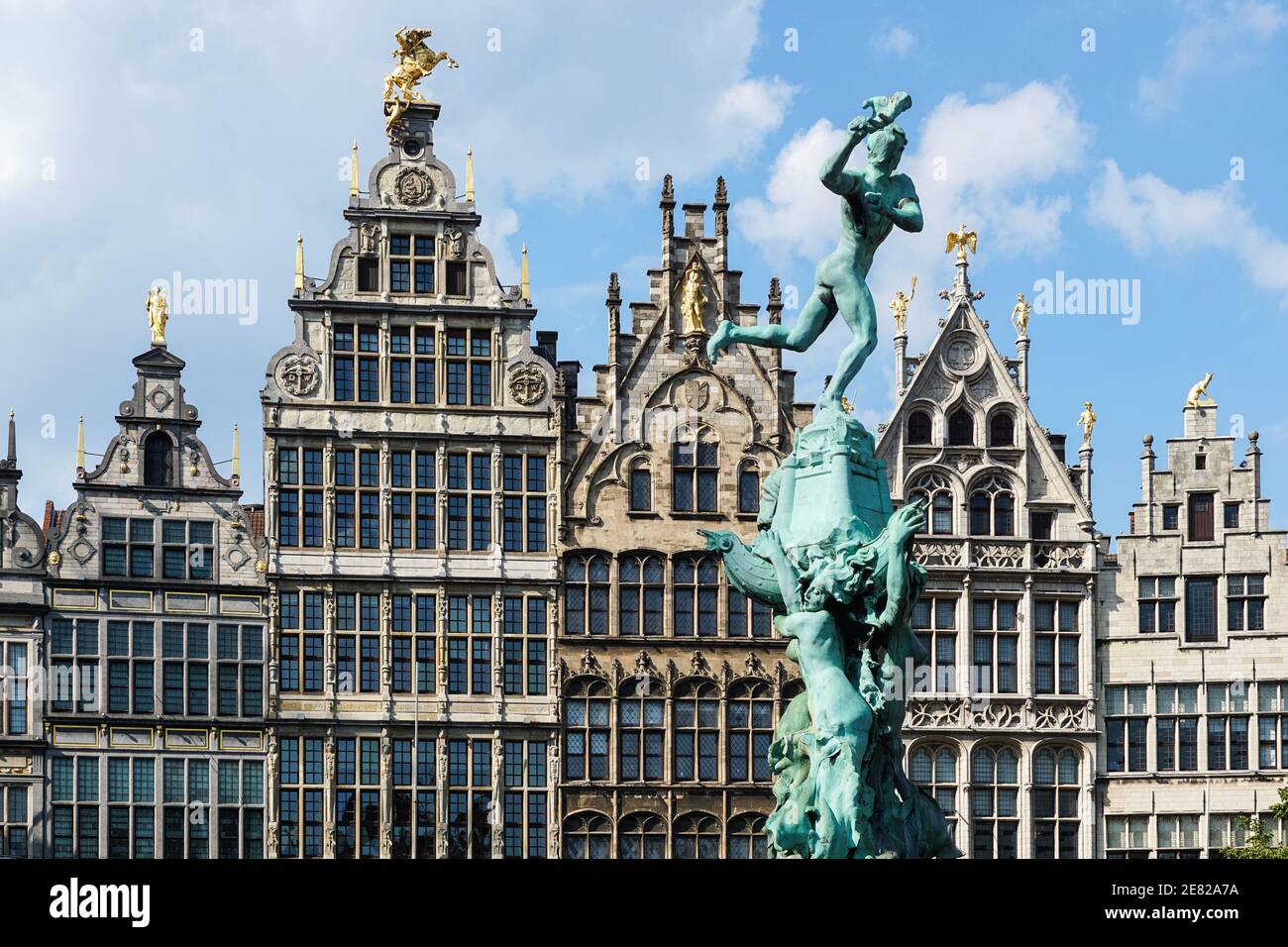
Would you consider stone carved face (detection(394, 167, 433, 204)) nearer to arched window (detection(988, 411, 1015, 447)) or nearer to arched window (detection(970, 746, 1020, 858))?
arched window (detection(988, 411, 1015, 447))

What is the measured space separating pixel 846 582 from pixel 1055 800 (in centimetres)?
2243

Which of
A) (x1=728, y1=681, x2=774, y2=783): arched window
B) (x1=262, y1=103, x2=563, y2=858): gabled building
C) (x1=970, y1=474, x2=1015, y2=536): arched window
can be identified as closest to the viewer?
(x1=262, y1=103, x2=563, y2=858): gabled building

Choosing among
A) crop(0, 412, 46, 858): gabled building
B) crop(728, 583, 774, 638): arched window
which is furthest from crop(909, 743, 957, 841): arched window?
crop(0, 412, 46, 858): gabled building

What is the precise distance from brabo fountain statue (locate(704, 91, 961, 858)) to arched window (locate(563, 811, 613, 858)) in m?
18.1

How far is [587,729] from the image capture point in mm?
54594

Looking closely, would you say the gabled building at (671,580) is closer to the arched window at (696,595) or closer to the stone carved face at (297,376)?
the arched window at (696,595)

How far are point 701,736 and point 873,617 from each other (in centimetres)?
2039

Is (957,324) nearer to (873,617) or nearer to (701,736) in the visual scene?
(701,736)

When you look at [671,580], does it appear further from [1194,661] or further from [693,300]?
[1194,661]

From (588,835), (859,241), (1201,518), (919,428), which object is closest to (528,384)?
(919,428)

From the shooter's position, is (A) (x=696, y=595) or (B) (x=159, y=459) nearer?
(B) (x=159, y=459)

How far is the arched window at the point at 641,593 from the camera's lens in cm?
5506

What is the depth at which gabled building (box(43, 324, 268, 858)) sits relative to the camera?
5316 centimetres
